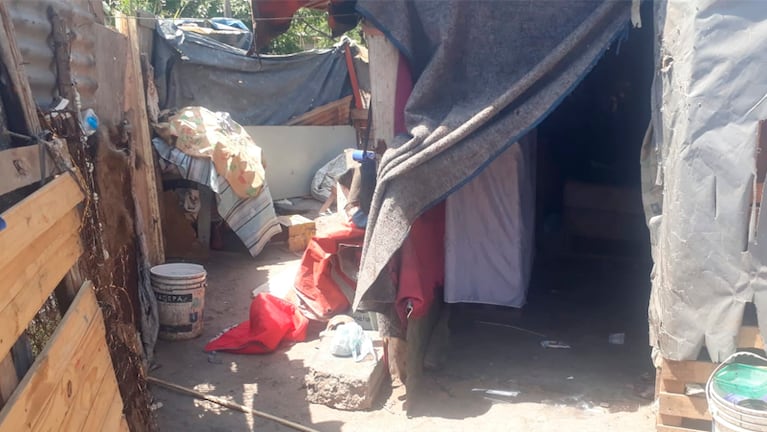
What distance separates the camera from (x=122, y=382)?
3.18 meters

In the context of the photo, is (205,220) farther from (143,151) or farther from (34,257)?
(34,257)

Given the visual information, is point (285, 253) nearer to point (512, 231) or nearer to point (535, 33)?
point (512, 231)

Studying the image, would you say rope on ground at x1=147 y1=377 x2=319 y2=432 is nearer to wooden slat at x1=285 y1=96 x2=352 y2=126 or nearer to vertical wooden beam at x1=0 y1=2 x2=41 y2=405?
vertical wooden beam at x1=0 y1=2 x2=41 y2=405

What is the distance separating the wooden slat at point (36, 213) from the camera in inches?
73.4

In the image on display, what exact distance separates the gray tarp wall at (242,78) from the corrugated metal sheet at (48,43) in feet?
16.5

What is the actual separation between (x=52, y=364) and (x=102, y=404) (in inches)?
21.7

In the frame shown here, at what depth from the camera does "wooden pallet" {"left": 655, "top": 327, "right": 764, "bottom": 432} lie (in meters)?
3.48

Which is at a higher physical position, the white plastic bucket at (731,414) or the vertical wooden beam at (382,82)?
the vertical wooden beam at (382,82)

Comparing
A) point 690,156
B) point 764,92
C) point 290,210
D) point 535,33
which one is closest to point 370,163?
point 535,33

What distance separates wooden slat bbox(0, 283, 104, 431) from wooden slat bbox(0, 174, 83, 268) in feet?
1.17

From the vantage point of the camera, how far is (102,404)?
257cm

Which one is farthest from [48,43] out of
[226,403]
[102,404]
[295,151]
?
[295,151]

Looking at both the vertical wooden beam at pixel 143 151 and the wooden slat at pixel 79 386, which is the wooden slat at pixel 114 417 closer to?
the wooden slat at pixel 79 386

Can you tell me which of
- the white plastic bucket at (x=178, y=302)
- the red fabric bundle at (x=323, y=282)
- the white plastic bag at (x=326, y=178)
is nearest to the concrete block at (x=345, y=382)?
the red fabric bundle at (x=323, y=282)
